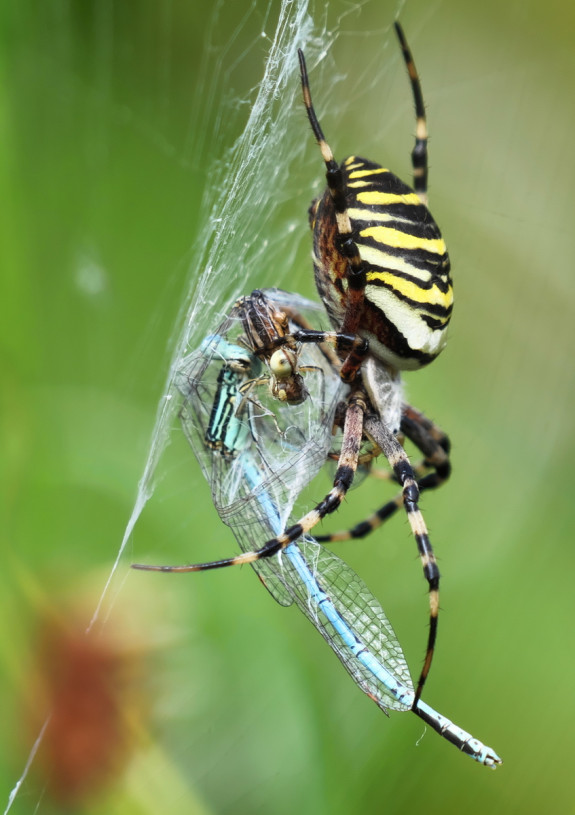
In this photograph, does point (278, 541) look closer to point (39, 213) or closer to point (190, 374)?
point (190, 374)

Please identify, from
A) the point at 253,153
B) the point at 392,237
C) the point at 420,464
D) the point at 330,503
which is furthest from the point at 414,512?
the point at 253,153

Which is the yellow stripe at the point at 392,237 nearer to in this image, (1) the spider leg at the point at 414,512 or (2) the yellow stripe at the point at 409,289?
(2) the yellow stripe at the point at 409,289

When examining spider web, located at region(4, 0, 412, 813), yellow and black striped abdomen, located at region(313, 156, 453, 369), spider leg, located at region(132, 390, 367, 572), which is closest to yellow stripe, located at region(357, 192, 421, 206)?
yellow and black striped abdomen, located at region(313, 156, 453, 369)

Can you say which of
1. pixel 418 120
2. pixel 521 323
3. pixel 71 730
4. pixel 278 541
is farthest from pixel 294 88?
pixel 521 323

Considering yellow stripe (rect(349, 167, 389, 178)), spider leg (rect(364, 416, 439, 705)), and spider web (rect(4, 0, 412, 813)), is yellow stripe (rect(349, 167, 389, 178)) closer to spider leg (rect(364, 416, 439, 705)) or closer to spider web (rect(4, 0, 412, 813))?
spider web (rect(4, 0, 412, 813))

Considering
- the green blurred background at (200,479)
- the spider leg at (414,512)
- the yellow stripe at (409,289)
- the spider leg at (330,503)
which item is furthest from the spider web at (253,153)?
the spider leg at (414,512)

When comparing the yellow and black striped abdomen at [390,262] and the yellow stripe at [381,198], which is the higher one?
the yellow stripe at [381,198]
